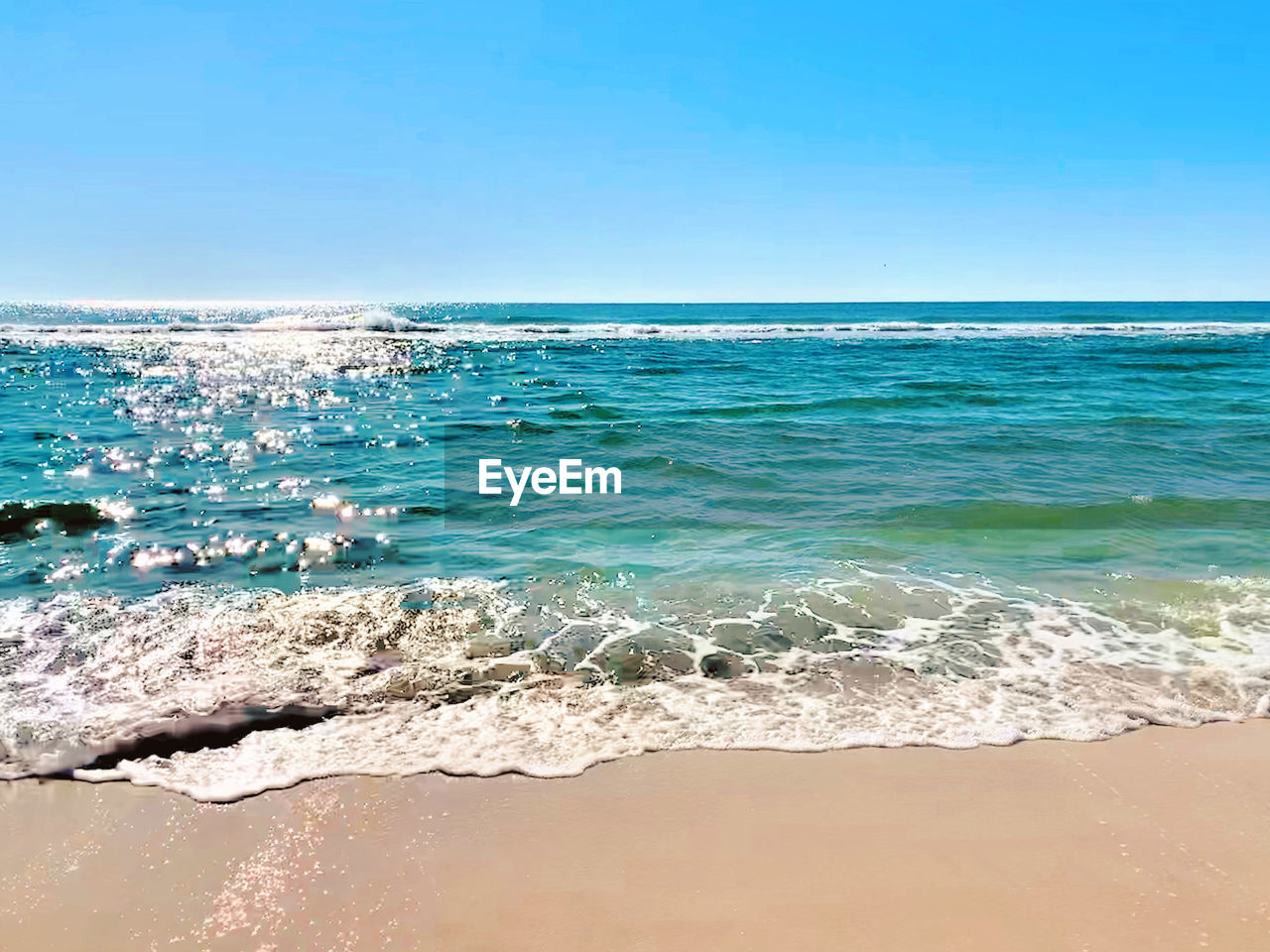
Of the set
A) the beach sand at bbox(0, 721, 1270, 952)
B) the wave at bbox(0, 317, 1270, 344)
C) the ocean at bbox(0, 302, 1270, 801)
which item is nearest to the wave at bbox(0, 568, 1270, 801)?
the ocean at bbox(0, 302, 1270, 801)

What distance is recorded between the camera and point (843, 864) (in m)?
2.97

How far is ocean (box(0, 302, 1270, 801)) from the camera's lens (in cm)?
403

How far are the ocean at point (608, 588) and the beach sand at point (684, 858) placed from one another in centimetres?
24

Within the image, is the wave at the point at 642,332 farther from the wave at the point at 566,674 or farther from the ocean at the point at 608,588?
the wave at the point at 566,674

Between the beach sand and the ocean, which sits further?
the ocean

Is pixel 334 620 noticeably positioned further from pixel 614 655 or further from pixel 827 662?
pixel 827 662

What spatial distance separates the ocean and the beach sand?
237mm

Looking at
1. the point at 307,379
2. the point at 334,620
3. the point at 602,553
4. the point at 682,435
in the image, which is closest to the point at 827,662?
the point at 602,553

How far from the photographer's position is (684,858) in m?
3.01

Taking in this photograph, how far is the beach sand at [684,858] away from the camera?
2650mm

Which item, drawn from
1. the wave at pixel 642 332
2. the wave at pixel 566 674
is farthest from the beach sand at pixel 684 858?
the wave at pixel 642 332

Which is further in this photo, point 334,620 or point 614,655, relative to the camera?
point 334,620

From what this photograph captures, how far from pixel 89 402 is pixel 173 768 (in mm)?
20229

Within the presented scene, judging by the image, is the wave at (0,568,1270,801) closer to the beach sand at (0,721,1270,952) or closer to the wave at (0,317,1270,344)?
the beach sand at (0,721,1270,952)
